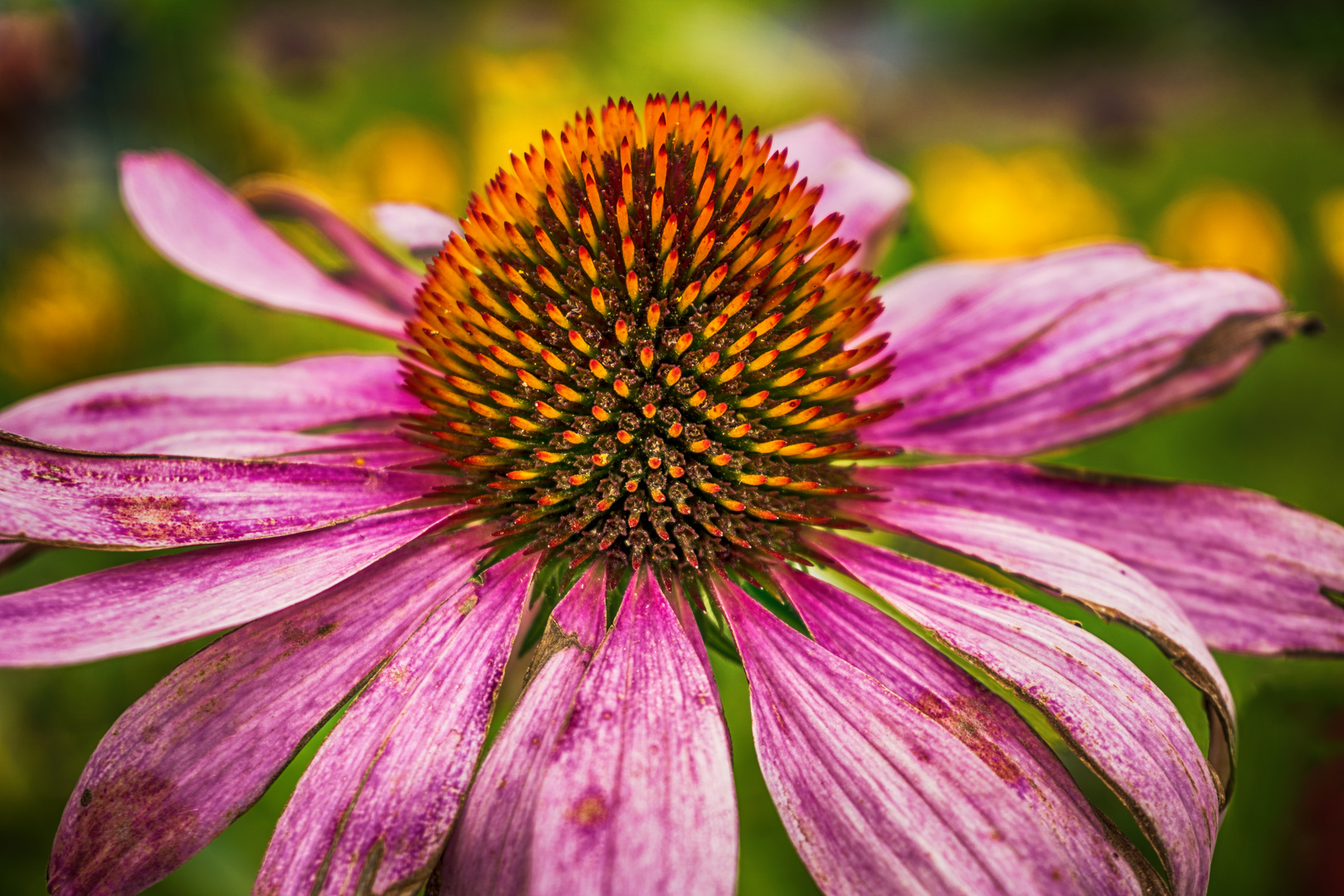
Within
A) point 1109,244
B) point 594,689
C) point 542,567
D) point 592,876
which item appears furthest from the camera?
point 1109,244

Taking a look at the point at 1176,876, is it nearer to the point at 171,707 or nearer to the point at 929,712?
the point at 929,712

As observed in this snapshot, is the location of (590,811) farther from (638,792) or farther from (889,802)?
(889,802)

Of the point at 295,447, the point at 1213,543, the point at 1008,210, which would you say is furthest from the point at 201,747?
the point at 1008,210

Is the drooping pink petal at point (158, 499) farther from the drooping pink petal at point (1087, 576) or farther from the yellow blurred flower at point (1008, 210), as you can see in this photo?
the yellow blurred flower at point (1008, 210)

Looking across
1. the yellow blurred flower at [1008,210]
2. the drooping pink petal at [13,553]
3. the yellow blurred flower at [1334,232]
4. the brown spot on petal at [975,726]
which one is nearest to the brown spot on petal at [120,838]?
the drooping pink petal at [13,553]

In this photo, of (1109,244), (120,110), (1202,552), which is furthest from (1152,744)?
(120,110)

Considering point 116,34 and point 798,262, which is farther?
point 116,34

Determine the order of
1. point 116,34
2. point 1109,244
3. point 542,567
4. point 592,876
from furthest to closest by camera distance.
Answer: point 116,34 → point 1109,244 → point 542,567 → point 592,876
